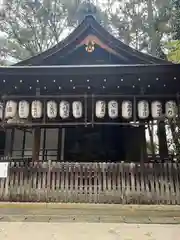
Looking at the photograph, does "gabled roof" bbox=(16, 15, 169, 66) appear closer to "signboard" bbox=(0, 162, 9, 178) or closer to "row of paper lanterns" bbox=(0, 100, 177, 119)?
"row of paper lanterns" bbox=(0, 100, 177, 119)

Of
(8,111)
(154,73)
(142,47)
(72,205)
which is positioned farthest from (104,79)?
(142,47)

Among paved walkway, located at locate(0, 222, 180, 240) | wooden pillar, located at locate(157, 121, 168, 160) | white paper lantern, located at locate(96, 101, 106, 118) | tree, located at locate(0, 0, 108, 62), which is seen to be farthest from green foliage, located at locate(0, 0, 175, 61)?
paved walkway, located at locate(0, 222, 180, 240)

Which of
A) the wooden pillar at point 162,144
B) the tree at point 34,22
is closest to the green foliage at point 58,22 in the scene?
the tree at point 34,22

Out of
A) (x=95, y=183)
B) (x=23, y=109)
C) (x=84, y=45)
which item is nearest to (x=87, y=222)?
(x=95, y=183)

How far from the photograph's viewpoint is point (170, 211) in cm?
766

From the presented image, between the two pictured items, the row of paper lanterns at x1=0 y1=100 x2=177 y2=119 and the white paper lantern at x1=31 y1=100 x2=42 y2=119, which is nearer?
the row of paper lanterns at x1=0 y1=100 x2=177 y2=119

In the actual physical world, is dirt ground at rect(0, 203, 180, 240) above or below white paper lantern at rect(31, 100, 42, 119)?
below

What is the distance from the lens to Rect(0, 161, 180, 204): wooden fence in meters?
8.77

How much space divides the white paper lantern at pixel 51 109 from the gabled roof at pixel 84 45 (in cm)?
174

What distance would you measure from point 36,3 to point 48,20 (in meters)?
1.66

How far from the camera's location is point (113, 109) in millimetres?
9625

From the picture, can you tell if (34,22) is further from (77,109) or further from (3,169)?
(3,169)

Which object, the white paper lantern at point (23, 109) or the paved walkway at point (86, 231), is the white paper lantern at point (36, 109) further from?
the paved walkway at point (86, 231)

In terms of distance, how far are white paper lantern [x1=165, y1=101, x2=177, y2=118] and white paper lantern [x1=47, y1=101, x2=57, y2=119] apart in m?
3.69
